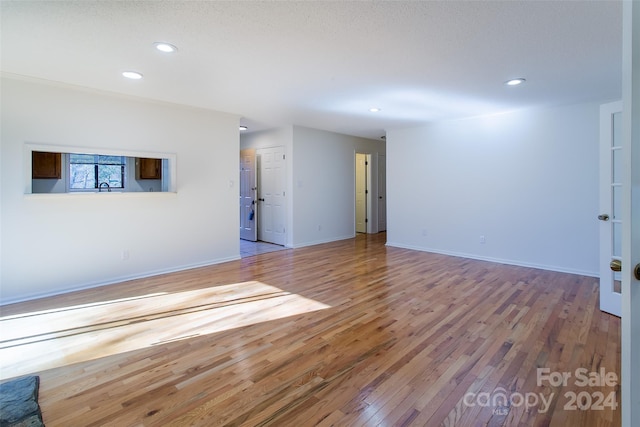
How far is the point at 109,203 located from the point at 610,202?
5.46m

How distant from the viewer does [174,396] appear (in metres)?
1.88

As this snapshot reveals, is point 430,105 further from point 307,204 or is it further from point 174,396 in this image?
point 174,396

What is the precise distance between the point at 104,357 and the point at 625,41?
10.4ft

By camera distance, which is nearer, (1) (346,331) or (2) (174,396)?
(2) (174,396)

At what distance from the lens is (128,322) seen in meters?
2.91

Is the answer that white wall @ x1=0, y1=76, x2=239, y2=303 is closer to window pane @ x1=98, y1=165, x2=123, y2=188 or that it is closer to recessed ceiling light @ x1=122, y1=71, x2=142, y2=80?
window pane @ x1=98, y1=165, x2=123, y2=188

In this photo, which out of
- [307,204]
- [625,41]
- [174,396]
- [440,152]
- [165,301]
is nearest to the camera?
[625,41]

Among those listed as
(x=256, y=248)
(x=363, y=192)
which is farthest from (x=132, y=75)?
(x=363, y=192)

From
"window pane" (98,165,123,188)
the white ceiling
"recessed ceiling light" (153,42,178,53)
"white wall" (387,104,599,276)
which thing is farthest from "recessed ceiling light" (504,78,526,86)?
"window pane" (98,165,123,188)

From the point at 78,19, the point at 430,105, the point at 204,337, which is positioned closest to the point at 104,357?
the point at 204,337

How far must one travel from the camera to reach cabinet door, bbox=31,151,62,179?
12.6ft

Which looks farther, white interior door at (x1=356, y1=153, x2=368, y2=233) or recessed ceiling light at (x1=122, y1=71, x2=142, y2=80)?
white interior door at (x1=356, y1=153, x2=368, y2=233)

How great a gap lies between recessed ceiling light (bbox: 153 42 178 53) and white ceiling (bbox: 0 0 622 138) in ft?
0.21

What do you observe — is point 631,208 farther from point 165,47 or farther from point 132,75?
point 132,75
